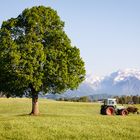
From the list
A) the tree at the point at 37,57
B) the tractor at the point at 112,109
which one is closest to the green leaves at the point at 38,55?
the tree at the point at 37,57

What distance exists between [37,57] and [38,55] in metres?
0.52

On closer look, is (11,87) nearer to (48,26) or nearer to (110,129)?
(48,26)

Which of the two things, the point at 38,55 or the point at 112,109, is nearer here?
the point at 38,55

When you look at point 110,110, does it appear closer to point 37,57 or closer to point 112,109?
point 112,109

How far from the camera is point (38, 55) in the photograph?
6019cm

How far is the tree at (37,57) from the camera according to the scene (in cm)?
5959

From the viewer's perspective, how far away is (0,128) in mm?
38906

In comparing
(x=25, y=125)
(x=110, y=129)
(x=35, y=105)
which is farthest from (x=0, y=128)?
(x=35, y=105)

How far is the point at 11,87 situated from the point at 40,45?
293 inches

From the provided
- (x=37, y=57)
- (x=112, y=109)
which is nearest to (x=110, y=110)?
(x=112, y=109)

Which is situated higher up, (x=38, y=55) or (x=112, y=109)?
(x=38, y=55)

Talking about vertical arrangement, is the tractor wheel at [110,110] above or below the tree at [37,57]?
below

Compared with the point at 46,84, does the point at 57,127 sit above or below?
below

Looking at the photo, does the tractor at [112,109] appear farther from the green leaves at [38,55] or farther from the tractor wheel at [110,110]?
the green leaves at [38,55]
